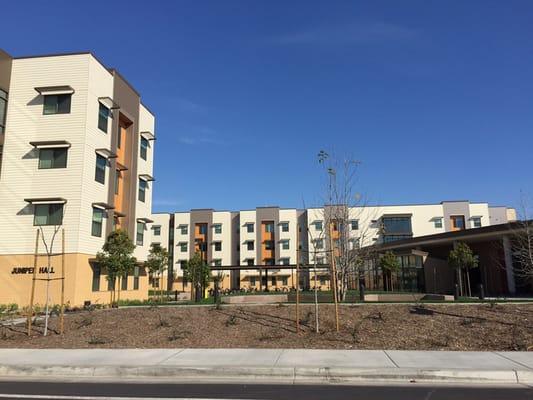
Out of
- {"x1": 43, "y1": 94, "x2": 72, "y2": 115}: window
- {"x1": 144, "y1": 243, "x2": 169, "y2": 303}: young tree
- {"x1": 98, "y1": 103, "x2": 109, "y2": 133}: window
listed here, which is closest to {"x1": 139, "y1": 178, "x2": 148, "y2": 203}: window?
{"x1": 144, "y1": 243, "x2": 169, "y2": 303}: young tree

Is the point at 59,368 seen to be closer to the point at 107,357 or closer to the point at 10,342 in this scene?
the point at 107,357

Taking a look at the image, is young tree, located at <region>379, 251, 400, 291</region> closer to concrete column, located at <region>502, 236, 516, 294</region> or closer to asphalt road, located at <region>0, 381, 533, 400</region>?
concrete column, located at <region>502, 236, 516, 294</region>

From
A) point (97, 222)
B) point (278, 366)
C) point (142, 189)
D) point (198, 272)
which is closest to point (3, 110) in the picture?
point (97, 222)

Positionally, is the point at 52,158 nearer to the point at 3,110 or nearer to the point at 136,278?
the point at 3,110

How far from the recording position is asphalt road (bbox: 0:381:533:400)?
8367 mm

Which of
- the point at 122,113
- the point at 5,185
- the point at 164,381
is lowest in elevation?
the point at 164,381

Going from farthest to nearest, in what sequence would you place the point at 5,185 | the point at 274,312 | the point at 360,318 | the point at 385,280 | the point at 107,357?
the point at 385,280 < the point at 5,185 < the point at 274,312 < the point at 360,318 < the point at 107,357

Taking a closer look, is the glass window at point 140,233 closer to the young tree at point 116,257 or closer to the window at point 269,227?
the young tree at point 116,257

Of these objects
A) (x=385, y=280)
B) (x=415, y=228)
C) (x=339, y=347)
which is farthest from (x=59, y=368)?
(x=415, y=228)

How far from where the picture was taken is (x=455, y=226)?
80.6m

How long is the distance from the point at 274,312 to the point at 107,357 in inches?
269

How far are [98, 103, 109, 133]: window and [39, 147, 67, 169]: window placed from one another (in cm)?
321

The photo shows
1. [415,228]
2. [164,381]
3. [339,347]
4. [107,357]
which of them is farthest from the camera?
[415,228]

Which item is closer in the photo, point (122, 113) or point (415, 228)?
→ point (122, 113)
